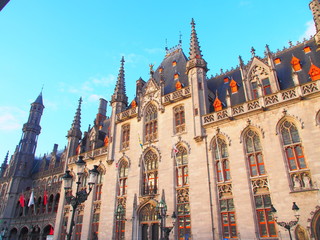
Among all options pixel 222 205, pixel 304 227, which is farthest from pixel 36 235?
pixel 304 227

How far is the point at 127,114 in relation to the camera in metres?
29.0

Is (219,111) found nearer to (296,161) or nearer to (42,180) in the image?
(296,161)

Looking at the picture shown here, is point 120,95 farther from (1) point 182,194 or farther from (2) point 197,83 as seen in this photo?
(1) point 182,194

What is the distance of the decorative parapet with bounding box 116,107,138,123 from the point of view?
28275 millimetres

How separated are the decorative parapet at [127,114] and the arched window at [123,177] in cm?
497

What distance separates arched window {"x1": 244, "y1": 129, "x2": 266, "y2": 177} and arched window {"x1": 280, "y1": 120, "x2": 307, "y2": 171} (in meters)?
1.73

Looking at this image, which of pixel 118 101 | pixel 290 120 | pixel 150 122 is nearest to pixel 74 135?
pixel 118 101

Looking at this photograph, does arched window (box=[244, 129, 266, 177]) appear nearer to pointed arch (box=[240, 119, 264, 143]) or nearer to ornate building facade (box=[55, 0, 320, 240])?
ornate building facade (box=[55, 0, 320, 240])

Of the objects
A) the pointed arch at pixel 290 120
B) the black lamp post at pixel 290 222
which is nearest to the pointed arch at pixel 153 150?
the pointed arch at pixel 290 120

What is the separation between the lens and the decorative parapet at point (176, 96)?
2446 centimetres

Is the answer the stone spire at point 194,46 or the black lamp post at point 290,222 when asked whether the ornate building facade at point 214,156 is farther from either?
the black lamp post at point 290,222

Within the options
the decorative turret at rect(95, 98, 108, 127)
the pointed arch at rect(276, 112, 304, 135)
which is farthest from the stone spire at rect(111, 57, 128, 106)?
the pointed arch at rect(276, 112, 304, 135)

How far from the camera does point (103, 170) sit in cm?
2822

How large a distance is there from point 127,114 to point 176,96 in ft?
21.9
